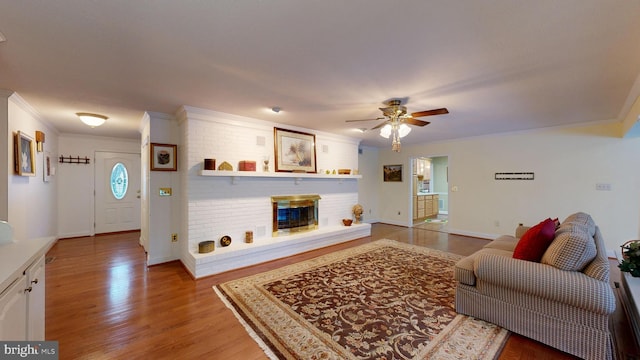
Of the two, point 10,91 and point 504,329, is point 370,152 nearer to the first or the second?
point 504,329

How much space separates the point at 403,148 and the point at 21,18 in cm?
696

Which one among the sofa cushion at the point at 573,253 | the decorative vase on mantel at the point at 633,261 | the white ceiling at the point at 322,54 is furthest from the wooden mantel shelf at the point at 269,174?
the decorative vase on mantel at the point at 633,261

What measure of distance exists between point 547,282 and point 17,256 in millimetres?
3548

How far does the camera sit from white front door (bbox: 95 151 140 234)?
5.94m

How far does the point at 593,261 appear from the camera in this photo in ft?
6.43

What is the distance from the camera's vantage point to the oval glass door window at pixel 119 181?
20.2 ft

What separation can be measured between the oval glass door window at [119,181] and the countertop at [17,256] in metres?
5.33

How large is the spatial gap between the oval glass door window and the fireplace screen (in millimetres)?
4472

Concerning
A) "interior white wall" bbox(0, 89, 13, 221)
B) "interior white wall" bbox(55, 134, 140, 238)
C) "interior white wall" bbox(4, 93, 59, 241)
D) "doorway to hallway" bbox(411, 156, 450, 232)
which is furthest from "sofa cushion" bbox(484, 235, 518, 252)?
"interior white wall" bbox(55, 134, 140, 238)

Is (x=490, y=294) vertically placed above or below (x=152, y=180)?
below

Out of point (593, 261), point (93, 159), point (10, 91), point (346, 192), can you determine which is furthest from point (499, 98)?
point (93, 159)

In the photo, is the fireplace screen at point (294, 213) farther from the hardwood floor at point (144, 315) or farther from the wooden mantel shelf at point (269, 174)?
the hardwood floor at point (144, 315)

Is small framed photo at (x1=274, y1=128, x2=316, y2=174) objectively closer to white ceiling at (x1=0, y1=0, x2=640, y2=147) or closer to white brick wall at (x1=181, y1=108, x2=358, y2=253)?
white brick wall at (x1=181, y1=108, x2=358, y2=253)

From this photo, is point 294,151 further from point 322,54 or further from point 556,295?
point 556,295
